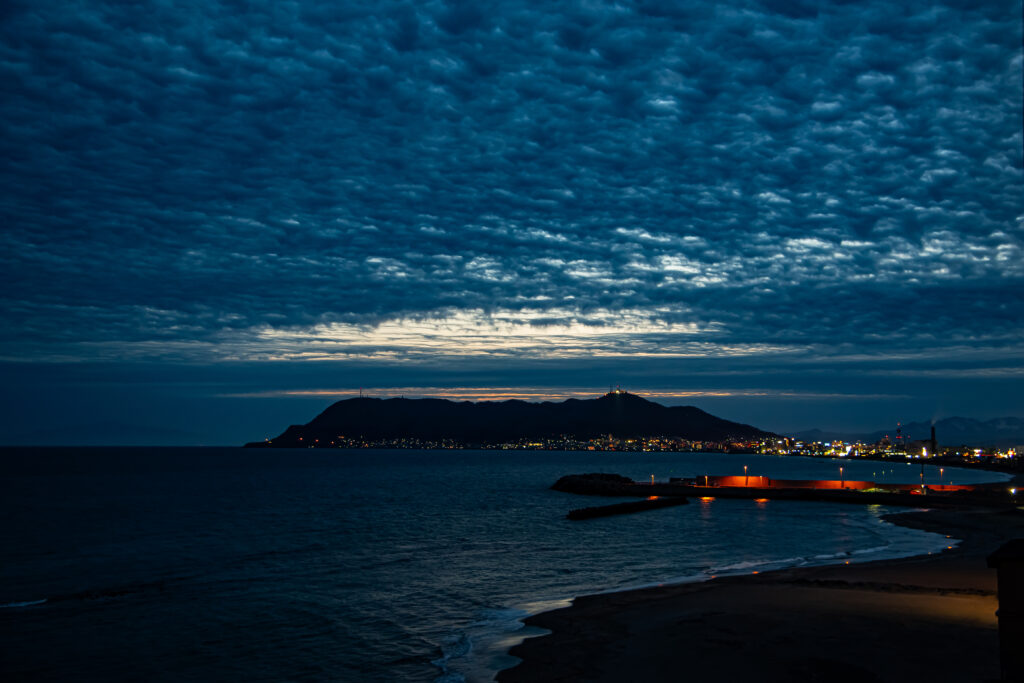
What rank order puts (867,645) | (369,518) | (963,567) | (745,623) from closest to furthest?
1. (867,645)
2. (745,623)
3. (963,567)
4. (369,518)

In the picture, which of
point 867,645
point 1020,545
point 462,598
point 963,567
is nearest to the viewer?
point 1020,545

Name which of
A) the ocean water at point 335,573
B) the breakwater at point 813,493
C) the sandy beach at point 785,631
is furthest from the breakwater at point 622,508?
the sandy beach at point 785,631

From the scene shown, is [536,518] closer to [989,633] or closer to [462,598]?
[462,598]

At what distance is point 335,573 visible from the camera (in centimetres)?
3525

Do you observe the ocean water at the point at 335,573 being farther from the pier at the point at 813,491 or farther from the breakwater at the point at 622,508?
the pier at the point at 813,491

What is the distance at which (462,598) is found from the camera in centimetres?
2878

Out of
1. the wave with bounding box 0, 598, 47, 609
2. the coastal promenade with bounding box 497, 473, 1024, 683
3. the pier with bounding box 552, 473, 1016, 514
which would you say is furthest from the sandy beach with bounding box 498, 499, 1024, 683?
the pier with bounding box 552, 473, 1016, 514

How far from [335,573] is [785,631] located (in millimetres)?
22836

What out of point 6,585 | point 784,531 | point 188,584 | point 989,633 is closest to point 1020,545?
point 989,633

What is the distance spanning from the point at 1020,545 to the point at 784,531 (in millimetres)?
45591

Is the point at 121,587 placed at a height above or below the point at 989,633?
below

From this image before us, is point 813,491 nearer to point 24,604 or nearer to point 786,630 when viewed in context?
point 786,630

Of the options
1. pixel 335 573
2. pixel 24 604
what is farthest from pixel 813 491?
pixel 24 604

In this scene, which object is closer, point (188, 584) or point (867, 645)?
point (867, 645)
